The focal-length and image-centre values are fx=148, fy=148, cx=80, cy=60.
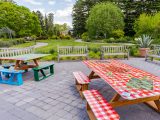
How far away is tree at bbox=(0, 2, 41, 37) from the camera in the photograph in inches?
882

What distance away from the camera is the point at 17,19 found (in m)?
23.9

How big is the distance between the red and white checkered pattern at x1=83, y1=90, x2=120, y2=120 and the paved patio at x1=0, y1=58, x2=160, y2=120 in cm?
45

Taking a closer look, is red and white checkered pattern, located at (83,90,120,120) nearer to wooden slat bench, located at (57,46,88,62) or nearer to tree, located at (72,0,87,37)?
wooden slat bench, located at (57,46,88,62)

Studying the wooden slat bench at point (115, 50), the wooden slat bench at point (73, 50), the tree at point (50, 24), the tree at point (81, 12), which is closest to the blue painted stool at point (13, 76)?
the wooden slat bench at point (73, 50)

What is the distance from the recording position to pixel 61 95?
359cm

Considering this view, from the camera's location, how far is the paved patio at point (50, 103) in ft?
8.93

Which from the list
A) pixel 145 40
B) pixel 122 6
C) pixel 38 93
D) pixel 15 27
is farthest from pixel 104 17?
pixel 38 93

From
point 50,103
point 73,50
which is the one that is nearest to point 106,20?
point 73,50

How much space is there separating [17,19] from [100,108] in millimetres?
25157

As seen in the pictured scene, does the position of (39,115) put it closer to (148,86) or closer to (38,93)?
(38,93)

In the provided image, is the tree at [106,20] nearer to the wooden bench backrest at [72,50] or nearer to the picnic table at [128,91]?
the wooden bench backrest at [72,50]

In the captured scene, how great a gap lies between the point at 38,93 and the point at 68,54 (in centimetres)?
391

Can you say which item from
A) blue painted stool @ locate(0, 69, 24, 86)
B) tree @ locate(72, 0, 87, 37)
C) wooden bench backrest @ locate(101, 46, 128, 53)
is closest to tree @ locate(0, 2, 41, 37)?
tree @ locate(72, 0, 87, 37)

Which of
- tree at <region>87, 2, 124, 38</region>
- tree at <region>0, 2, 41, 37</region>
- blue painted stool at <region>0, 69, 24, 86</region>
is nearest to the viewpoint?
blue painted stool at <region>0, 69, 24, 86</region>
